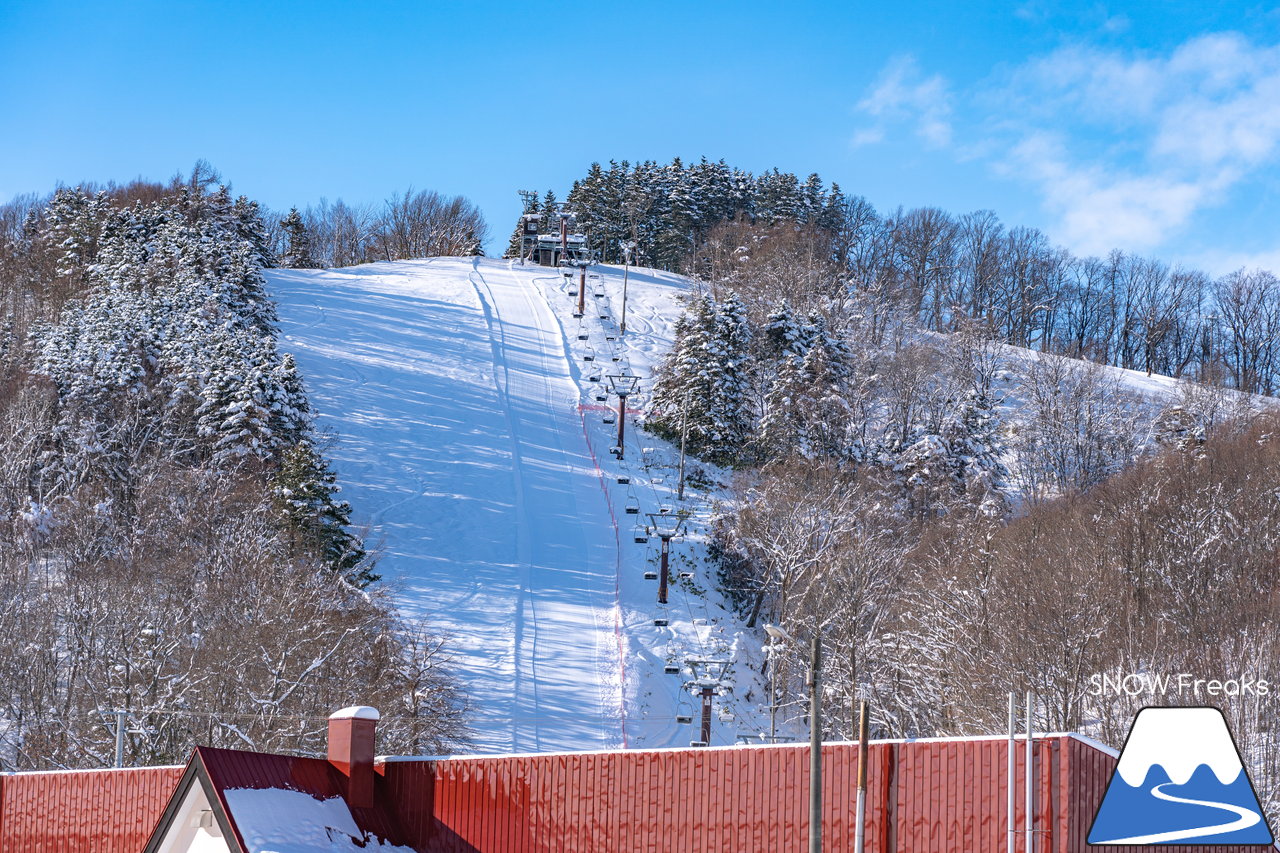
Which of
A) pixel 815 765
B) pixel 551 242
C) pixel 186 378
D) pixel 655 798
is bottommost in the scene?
pixel 655 798

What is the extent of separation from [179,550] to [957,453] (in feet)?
114

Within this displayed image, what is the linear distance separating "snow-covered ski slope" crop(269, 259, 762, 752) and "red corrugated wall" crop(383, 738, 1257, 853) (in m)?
14.5

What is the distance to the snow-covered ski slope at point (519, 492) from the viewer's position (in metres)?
37.8

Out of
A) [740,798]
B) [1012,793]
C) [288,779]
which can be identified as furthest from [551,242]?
[1012,793]

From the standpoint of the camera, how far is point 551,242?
91.5 m

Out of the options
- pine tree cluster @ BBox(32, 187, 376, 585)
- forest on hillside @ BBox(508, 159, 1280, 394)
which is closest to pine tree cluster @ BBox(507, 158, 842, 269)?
forest on hillside @ BBox(508, 159, 1280, 394)

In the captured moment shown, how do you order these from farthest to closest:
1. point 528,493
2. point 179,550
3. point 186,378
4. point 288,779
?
point 528,493, point 186,378, point 179,550, point 288,779

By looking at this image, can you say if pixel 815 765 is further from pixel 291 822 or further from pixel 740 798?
pixel 291 822

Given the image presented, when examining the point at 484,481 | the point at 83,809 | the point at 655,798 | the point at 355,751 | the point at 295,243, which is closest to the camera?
the point at 655,798

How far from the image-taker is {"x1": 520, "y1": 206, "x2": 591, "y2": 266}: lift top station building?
90875 millimetres

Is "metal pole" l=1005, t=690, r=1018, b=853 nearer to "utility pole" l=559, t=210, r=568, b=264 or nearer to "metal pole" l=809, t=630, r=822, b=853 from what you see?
"metal pole" l=809, t=630, r=822, b=853

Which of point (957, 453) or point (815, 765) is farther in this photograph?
point (957, 453)

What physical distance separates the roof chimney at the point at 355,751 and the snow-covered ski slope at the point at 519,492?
13996 mm

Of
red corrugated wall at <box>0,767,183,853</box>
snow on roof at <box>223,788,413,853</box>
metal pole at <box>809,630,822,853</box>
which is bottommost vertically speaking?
red corrugated wall at <box>0,767,183,853</box>
